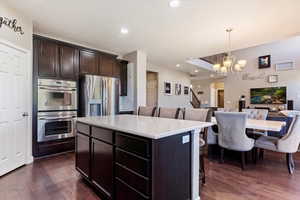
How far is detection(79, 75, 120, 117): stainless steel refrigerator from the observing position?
3781 millimetres

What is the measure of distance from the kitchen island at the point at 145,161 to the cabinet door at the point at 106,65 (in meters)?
2.58

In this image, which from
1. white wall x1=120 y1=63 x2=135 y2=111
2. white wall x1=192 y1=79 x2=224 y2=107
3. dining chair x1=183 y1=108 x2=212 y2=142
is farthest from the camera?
white wall x1=192 y1=79 x2=224 y2=107

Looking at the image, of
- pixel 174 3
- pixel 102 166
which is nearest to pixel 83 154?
pixel 102 166

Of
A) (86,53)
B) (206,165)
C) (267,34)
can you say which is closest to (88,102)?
(86,53)

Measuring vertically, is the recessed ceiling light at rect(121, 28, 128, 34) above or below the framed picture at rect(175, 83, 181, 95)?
above

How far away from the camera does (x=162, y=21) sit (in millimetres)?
3064

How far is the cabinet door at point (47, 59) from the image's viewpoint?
3.31 metres

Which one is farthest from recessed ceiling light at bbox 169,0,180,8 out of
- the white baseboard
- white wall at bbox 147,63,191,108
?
white wall at bbox 147,63,191,108

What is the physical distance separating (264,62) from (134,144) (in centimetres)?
836

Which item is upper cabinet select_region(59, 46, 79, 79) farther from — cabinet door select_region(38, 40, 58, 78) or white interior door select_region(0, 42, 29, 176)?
white interior door select_region(0, 42, 29, 176)

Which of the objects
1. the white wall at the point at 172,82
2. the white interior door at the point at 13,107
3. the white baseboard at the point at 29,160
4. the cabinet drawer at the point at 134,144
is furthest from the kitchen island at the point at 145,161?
the white wall at the point at 172,82

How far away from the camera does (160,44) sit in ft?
14.2

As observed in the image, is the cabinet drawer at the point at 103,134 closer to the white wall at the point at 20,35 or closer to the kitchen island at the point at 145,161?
the kitchen island at the point at 145,161

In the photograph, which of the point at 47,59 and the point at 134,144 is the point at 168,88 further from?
the point at 134,144
